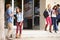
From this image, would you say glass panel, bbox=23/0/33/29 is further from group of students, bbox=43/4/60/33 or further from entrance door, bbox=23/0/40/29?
group of students, bbox=43/4/60/33

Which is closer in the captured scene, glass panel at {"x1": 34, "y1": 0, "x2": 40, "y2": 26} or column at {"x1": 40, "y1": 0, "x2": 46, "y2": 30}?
column at {"x1": 40, "y1": 0, "x2": 46, "y2": 30}

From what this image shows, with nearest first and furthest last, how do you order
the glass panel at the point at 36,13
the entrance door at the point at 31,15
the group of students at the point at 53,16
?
the group of students at the point at 53,16 < the glass panel at the point at 36,13 < the entrance door at the point at 31,15

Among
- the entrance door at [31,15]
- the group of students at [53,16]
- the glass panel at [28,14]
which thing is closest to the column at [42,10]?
the entrance door at [31,15]

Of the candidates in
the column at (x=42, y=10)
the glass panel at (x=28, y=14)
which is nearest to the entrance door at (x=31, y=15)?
the glass panel at (x=28, y=14)

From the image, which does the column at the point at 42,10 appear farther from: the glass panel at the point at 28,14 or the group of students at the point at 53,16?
the group of students at the point at 53,16

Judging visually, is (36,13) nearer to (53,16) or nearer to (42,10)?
(42,10)

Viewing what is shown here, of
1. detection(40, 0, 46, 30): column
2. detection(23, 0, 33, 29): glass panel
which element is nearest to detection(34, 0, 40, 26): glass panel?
detection(23, 0, 33, 29): glass panel

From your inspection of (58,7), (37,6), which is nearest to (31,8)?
(37,6)

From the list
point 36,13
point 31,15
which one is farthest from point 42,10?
point 31,15

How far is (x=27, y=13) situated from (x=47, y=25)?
3.03m

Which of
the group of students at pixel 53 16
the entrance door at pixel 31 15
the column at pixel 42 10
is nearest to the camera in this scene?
the group of students at pixel 53 16

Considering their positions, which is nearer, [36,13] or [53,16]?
[53,16]

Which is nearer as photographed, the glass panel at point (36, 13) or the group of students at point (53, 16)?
the group of students at point (53, 16)

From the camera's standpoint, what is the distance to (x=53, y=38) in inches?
658
